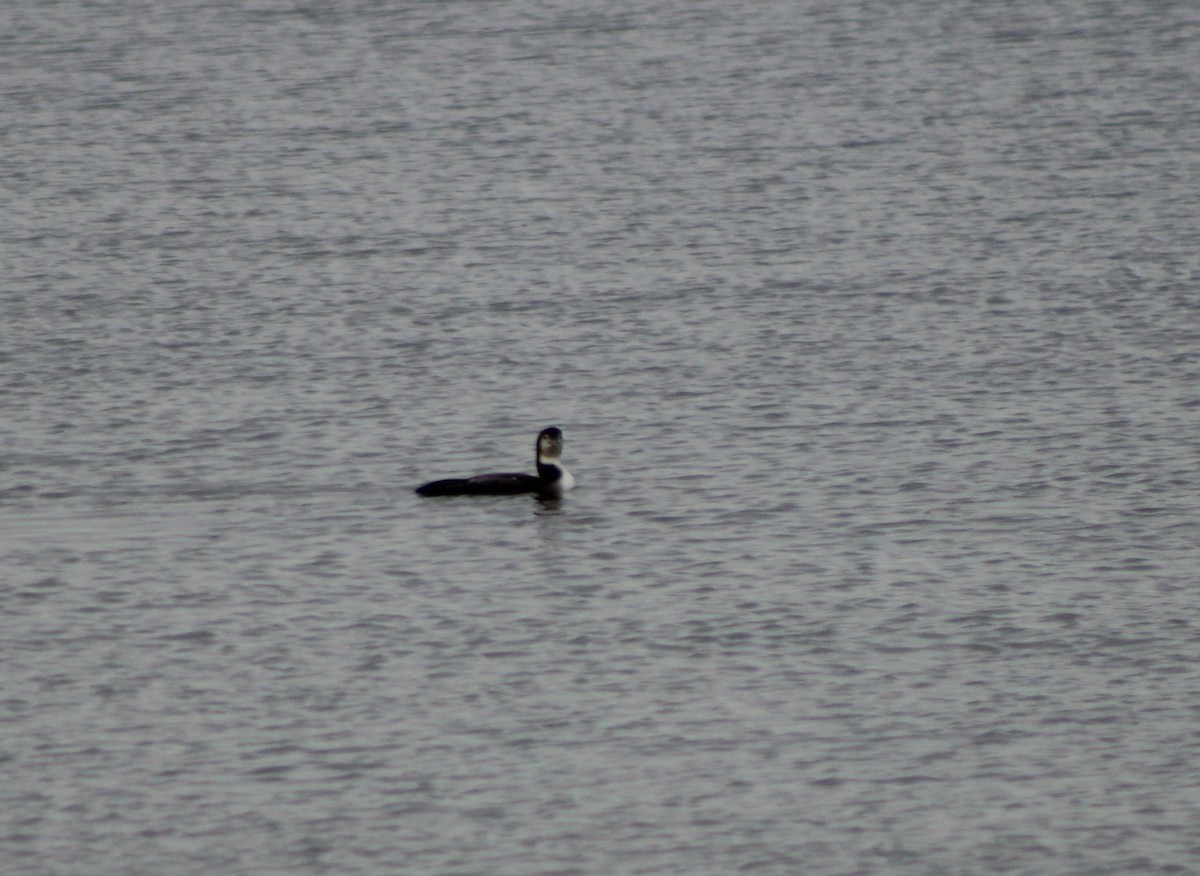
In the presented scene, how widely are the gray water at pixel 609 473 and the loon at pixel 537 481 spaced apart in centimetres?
19

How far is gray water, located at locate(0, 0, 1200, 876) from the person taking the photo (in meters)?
16.1

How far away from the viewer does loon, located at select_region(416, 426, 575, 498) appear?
23.4 m

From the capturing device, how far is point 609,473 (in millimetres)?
24578

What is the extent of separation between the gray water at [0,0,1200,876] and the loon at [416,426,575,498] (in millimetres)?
194

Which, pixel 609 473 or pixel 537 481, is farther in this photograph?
pixel 609 473

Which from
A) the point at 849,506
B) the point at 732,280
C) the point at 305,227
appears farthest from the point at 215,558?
the point at 305,227

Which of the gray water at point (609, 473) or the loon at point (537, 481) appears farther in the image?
the loon at point (537, 481)

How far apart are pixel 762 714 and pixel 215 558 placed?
6336 mm

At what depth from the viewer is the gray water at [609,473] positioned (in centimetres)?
1611

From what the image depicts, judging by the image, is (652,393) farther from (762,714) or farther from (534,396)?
(762,714)

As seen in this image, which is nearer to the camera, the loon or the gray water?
the gray water

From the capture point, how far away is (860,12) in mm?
57281

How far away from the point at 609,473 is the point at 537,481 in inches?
51.2

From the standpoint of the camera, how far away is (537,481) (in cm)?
2350
